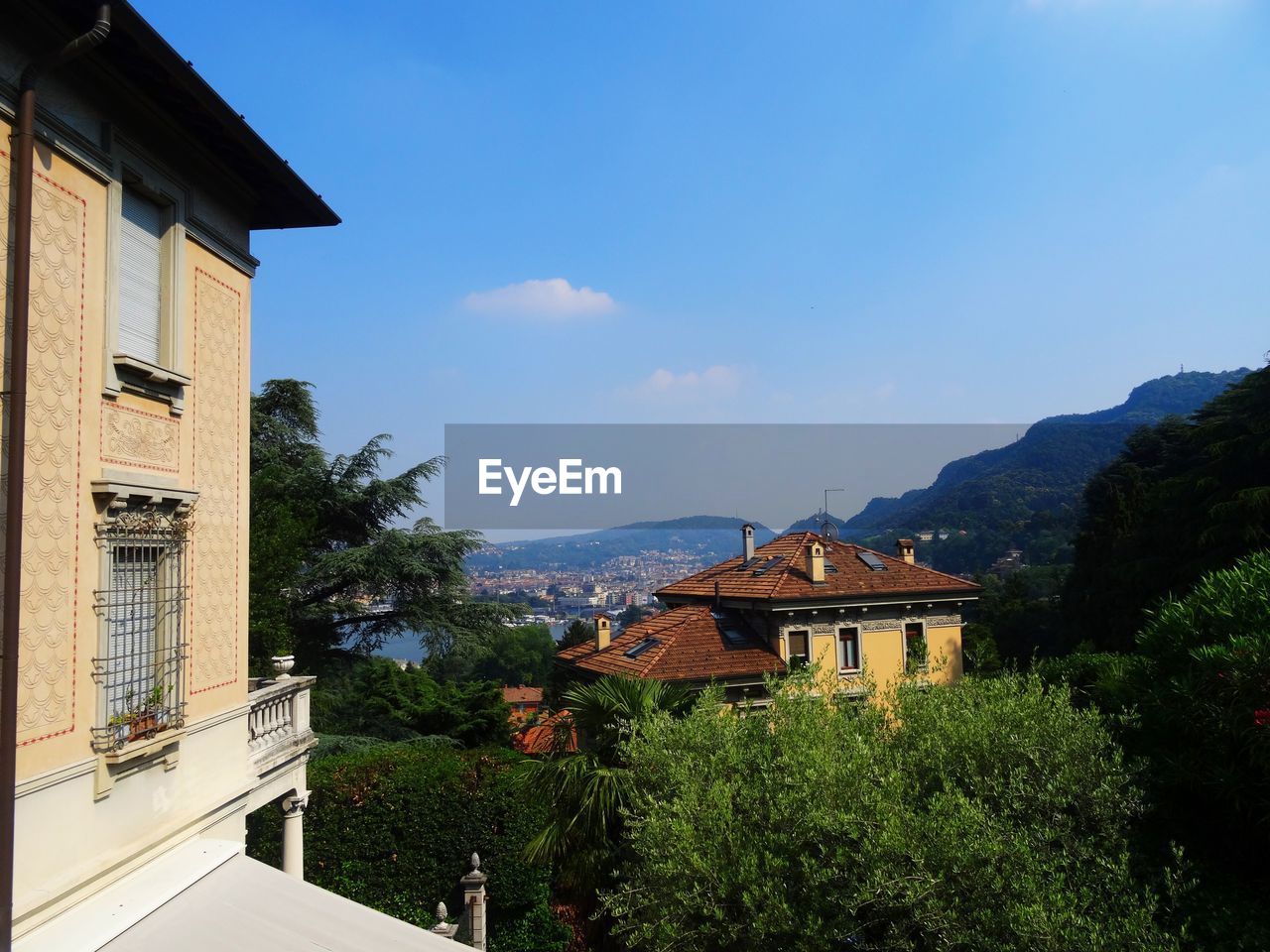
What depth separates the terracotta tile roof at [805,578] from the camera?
2559 centimetres

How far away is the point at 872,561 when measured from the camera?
92.5 feet

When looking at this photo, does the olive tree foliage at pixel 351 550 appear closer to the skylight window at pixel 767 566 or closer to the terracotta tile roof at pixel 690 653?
the terracotta tile roof at pixel 690 653

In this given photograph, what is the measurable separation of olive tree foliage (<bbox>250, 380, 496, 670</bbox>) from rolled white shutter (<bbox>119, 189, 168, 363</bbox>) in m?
14.0

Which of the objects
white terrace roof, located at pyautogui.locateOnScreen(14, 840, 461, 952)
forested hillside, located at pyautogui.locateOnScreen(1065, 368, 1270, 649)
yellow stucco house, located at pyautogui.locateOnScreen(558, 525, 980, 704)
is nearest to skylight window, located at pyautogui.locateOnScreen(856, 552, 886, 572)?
yellow stucco house, located at pyautogui.locateOnScreen(558, 525, 980, 704)

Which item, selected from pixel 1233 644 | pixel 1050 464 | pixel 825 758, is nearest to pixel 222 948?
pixel 825 758

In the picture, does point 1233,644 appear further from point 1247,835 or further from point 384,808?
point 384,808

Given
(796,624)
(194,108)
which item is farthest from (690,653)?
(194,108)

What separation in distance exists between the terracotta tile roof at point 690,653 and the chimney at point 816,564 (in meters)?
2.66

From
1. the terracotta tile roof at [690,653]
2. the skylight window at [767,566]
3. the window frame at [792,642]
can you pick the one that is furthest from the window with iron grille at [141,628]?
the skylight window at [767,566]

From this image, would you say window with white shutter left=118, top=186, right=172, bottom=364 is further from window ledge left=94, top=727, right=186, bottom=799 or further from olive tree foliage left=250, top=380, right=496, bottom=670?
olive tree foliage left=250, top=380, right=496, bottom=670

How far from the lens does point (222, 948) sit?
6379 millimetres

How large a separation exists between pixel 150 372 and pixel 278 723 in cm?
525

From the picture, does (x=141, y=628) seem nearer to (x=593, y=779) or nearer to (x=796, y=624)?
(x=593, y=779)

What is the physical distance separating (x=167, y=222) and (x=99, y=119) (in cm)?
130
